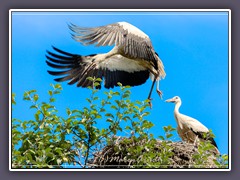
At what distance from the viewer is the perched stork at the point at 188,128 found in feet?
28.4

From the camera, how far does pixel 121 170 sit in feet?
27.1

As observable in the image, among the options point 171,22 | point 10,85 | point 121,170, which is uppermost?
point 171,22

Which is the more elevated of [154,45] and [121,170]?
[154,45]

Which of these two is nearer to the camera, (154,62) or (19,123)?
(19,123)

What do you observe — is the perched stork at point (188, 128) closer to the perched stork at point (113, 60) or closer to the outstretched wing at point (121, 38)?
the perched stork at point (113, 60)

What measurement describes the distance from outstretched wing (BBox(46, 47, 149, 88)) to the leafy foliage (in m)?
0.36

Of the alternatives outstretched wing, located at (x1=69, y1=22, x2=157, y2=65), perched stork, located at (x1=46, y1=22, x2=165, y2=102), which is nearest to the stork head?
perched stork, located at (x1=46, y1=22, x2=165, y2=102)

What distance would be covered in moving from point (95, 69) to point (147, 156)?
1.34 m

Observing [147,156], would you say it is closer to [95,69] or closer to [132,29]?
[132,29]

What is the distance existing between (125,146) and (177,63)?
82cm

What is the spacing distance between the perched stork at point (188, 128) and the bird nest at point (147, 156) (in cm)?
21
